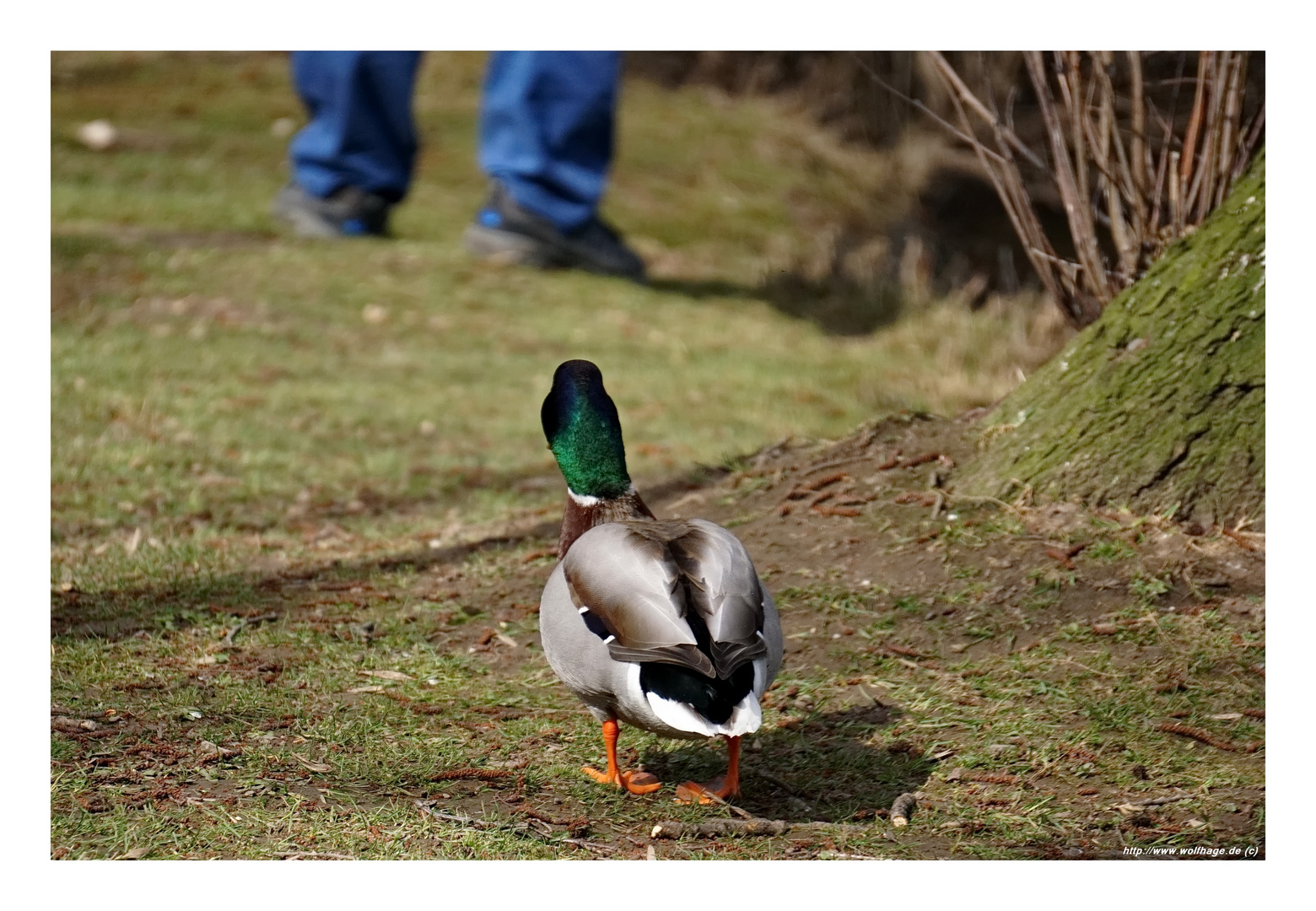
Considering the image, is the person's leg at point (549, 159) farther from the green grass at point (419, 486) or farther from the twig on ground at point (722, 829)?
the twig on ground at point (722, 829)

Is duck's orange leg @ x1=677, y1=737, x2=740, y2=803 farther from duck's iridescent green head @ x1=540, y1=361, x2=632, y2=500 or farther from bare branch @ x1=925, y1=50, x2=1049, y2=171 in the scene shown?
bare branch @ x1=925, y1=50, x2=1049, y2=171

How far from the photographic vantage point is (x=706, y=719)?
2.55 meters

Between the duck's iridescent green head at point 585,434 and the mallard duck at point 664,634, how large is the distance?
0.16 metres

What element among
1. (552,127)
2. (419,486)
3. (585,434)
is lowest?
(419,486)

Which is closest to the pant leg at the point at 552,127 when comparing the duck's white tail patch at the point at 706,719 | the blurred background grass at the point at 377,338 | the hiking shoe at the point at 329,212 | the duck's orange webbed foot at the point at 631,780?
the blurred background grass at the point at 377,338

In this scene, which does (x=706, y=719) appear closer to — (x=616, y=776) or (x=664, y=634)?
(x=664, y=634)

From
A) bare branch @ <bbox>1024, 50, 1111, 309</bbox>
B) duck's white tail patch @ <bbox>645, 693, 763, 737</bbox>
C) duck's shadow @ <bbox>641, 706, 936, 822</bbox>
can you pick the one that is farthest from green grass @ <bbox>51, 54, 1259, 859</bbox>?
bare branch @ <bbox>1024, 50, 1111, 309</bbox>

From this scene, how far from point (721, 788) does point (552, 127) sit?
4.85 m

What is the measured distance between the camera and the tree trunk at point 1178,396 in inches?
145

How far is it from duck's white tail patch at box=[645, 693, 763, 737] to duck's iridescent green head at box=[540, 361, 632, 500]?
2.75 ft

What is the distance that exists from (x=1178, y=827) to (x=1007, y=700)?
490 mm

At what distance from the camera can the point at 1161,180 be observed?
4051 mm

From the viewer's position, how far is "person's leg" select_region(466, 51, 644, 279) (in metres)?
7.02

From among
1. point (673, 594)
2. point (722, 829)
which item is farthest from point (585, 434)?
point (722, 829)
